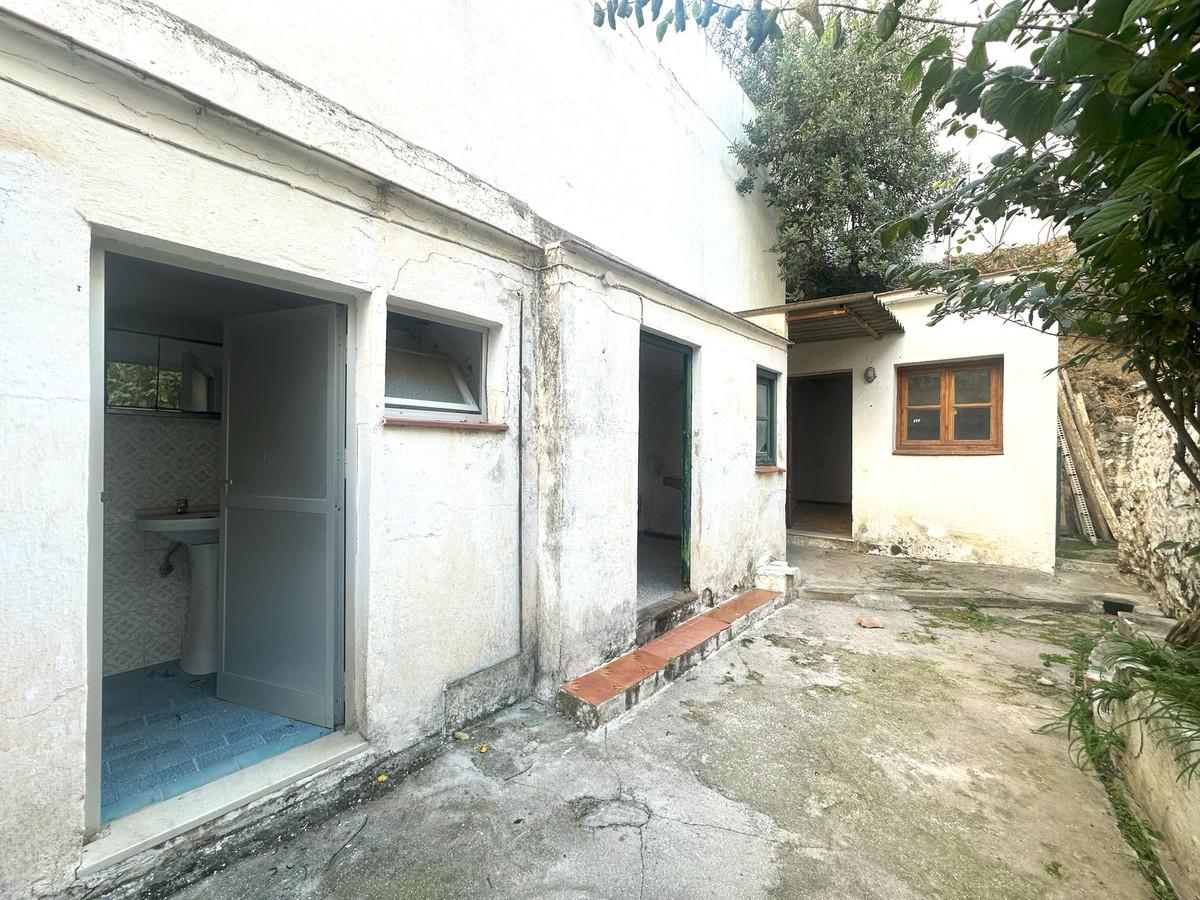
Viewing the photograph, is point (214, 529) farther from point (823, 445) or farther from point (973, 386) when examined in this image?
point (823, 445)

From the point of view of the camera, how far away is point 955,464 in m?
6.81

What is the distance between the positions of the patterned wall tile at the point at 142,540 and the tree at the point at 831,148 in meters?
6.20

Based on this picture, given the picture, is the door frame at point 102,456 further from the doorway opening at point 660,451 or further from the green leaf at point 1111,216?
the doorway opening at point 660,451

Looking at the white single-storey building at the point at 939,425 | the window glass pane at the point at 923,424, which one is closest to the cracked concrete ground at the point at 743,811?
the white single-storey building at the point at 939,425

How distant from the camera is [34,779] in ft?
4.99

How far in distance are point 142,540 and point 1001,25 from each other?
450cm

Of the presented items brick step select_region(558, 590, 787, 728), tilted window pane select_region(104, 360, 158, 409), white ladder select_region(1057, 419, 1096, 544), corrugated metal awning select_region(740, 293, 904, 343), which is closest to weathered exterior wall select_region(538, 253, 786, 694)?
brick step select_region(558, 590, 787, 728)

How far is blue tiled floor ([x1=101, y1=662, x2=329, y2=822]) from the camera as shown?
2.10 meters

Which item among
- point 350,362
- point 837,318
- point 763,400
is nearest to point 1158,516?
point 837,318

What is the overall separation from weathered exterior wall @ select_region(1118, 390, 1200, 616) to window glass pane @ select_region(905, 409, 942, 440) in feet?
6.24

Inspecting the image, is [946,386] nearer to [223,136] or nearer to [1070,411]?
[1070,411]

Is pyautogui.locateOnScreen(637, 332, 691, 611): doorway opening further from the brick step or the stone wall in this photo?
the stone wall

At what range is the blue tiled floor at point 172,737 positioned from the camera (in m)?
2.10

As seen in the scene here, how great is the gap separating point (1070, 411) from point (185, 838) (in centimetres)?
1138
